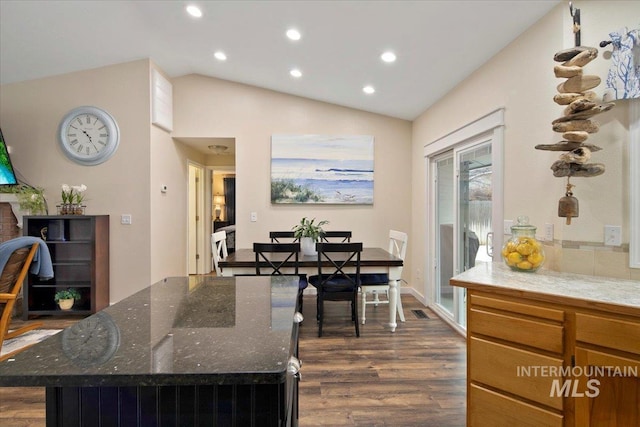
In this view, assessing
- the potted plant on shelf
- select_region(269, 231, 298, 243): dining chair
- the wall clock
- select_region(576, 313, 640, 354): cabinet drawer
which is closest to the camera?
select_region(576, 313, 640, 354): cabinet drawer

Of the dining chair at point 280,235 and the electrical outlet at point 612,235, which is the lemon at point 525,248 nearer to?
the electrical outlet at point 612,235

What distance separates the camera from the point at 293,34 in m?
2.92

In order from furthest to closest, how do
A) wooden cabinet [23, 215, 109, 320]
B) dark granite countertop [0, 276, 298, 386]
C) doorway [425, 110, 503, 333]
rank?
wooden cabinet [23, 215, 109, 320] < doorway [425, 110, 503, 333] < dark granite countertop [0, 276, 298, 386]

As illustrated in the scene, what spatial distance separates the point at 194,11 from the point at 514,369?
363 centimetres

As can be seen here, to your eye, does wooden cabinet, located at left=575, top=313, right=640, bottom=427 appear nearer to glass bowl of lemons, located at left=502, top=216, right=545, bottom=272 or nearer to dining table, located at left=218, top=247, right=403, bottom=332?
glass bowl of lemons, located at left=502, top=216, right=545, bottom=272

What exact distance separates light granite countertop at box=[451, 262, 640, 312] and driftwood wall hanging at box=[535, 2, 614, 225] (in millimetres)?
371

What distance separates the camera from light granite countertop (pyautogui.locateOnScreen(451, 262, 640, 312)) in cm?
135

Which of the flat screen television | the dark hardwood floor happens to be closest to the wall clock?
the flat screen television

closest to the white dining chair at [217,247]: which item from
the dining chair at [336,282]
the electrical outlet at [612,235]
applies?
the dining chair at [336,282]

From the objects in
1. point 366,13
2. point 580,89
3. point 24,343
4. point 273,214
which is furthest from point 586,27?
point 24,343

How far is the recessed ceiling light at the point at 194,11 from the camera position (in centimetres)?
277

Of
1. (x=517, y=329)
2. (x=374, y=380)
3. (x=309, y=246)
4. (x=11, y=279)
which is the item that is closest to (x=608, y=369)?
(x=517, y=329)

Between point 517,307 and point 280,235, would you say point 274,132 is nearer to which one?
point 280,235

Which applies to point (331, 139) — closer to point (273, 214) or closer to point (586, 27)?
point (273, 214)
